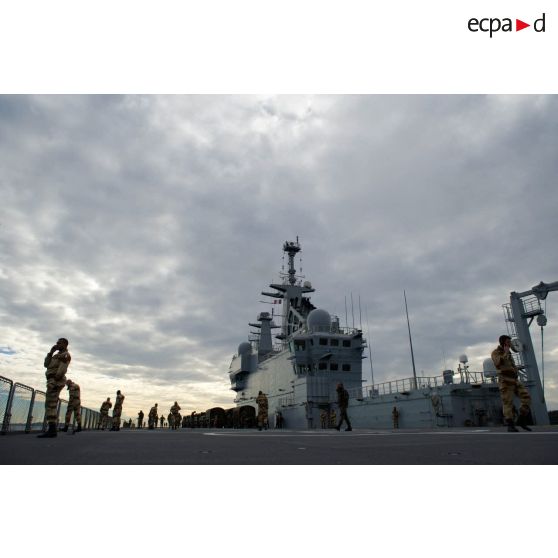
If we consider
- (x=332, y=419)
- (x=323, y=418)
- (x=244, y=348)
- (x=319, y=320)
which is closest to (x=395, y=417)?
(x=332, y=419)

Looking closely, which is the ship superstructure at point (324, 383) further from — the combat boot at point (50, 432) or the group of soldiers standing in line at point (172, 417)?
the combat boot at point (50, 432)

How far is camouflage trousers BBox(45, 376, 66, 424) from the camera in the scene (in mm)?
8852

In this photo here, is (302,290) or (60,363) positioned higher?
(302,290)

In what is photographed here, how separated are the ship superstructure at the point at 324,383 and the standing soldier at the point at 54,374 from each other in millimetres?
19242

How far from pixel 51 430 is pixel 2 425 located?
9.11 ft

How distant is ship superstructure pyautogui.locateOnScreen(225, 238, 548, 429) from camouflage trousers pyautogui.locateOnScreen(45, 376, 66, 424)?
63.0ft

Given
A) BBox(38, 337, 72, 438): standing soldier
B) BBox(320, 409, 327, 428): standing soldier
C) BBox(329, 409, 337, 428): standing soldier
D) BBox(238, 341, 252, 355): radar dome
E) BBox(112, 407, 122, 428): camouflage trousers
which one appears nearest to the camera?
BBox(38, 337, 72, 438): standing soldier

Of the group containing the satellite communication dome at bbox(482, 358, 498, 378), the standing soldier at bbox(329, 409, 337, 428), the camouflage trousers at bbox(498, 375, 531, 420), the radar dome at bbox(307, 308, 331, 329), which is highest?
the radar dome at bbox(307, 308, 331, 329)

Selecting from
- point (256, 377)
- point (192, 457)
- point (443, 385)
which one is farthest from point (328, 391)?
point (192, 457)

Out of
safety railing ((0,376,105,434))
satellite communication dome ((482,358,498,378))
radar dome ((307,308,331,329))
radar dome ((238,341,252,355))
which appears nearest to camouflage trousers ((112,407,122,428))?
safety railing ((0,376,105,434))

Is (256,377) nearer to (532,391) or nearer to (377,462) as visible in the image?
(532,391)

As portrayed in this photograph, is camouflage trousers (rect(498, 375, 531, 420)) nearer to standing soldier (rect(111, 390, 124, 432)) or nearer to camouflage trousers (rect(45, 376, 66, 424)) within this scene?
camouflage trousers (rect(45, 376, 66, 424))

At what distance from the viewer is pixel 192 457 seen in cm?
445

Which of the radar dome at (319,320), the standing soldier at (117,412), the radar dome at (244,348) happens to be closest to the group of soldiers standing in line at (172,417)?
the standing soldier at (117,412)
